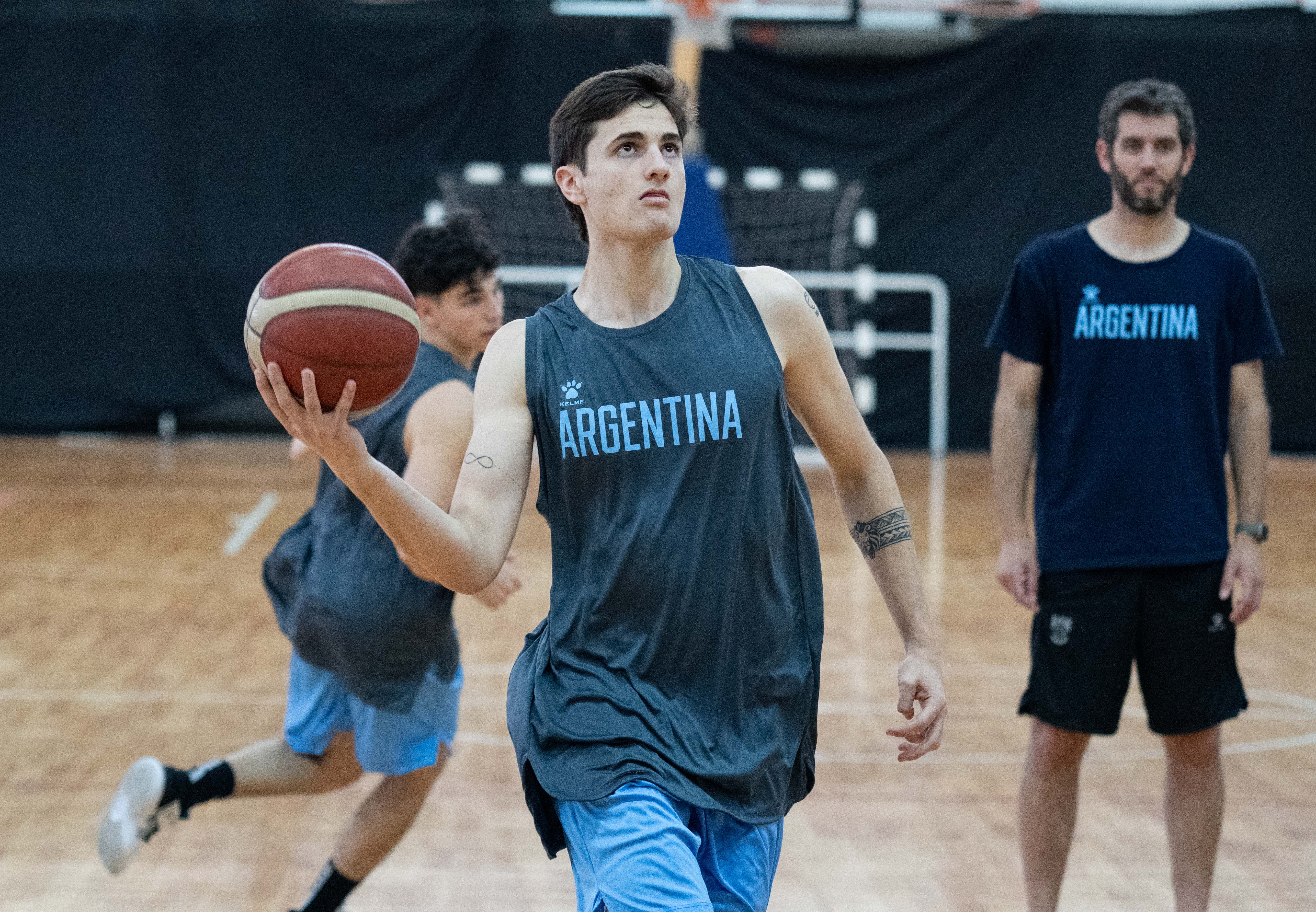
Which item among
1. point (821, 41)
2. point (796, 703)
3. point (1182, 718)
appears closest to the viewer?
point (796, 703)

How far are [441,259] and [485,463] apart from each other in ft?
4.58

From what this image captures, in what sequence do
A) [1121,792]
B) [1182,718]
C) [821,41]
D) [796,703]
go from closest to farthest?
1. [796,703]
2. [1182,718]
3. [1121,792]
4. [821,41]

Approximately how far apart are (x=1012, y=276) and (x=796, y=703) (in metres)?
1.55

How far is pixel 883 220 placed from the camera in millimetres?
13312

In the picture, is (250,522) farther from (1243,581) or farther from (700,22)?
(1243,581)

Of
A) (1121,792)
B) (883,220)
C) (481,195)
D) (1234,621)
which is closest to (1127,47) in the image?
(883,220)

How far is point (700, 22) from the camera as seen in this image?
34.6ft

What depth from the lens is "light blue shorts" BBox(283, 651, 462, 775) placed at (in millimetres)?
3301

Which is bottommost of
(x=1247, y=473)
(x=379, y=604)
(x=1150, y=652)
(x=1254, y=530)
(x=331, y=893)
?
(x=331, y=893)

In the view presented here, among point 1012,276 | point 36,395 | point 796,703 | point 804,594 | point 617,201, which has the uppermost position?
point 617,201

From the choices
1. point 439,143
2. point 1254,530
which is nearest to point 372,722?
point 1254,530

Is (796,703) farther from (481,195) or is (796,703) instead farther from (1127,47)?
(1127,47)

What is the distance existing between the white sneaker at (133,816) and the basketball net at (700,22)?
26.5 feet

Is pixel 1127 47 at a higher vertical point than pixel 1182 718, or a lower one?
higher
